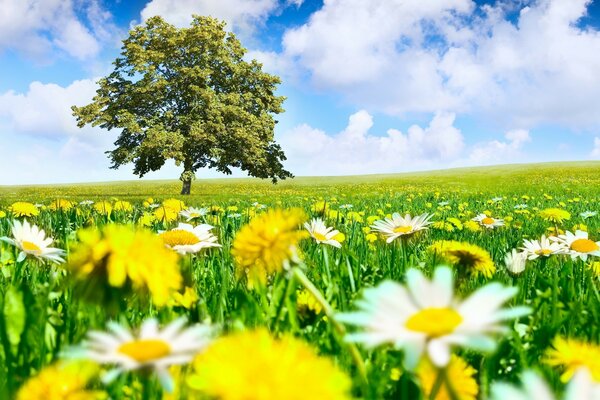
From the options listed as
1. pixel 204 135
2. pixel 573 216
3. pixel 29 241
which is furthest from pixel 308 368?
pixel 204 135

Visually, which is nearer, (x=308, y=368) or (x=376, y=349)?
(x=308, y=368)

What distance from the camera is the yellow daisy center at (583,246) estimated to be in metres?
2.84

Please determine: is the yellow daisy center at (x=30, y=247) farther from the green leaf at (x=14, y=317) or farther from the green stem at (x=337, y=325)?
the green stem at (x=337, y=325)

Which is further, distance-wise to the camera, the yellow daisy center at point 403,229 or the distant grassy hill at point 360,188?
the distant grassy hill at point 360,188

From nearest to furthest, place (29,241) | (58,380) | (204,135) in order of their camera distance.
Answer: (58,380) < (29,241) < (204,135)

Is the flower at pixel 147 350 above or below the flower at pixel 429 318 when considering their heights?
below

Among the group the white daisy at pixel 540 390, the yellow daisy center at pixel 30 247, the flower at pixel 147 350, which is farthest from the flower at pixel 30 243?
the white daisy at pixel 540 390

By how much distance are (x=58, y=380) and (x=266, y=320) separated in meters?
0.96

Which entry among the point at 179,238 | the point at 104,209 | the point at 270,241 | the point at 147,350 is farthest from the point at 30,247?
the point at 104,209

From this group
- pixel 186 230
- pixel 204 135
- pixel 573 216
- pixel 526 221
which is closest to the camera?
pixel 186 230

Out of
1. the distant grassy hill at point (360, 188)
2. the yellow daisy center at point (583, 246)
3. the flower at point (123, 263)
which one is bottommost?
the distant grassy hill at point (360, 188)

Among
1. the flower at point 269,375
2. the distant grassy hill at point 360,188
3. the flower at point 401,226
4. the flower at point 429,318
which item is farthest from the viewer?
the distant grassy hill at point 360,188

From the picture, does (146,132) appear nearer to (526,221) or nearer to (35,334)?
(526,221)

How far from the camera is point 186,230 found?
225 centimetres
